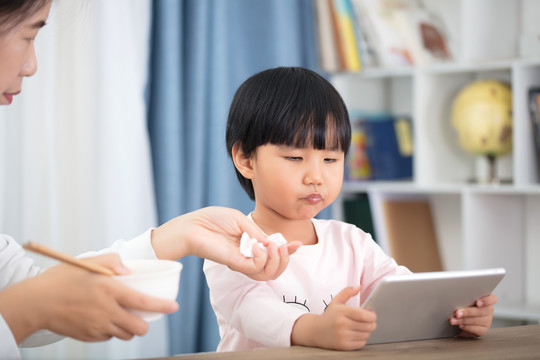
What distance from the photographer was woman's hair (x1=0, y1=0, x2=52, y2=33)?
82 centimetres

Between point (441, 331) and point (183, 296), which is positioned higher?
point (441, 331)

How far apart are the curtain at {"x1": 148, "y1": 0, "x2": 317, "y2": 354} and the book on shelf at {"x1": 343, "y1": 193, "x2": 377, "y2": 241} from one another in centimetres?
49


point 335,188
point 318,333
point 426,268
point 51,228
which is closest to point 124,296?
point 318,333

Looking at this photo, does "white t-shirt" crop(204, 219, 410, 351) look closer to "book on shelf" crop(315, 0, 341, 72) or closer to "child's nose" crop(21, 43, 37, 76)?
"child's nose" crop(21, 43, 37, 76)

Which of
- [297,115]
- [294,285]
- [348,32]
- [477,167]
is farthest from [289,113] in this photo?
[477,167]

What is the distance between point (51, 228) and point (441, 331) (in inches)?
59.2

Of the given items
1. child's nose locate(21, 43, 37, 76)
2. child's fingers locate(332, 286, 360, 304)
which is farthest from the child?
child's nose locate(21, 43, 37, 76)

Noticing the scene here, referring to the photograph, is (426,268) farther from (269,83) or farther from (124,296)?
(124,296)

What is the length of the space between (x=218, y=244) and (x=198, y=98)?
5.54 feet

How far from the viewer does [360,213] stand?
9.48 feet

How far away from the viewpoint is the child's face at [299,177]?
1205 millimetres

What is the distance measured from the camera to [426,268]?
286 cm

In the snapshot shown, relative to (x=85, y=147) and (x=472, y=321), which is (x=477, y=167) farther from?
(x=472, y=321)

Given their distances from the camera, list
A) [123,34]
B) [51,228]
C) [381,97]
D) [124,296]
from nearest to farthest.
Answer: [124,296] → [51,228] → [123,34] → [381,97]
